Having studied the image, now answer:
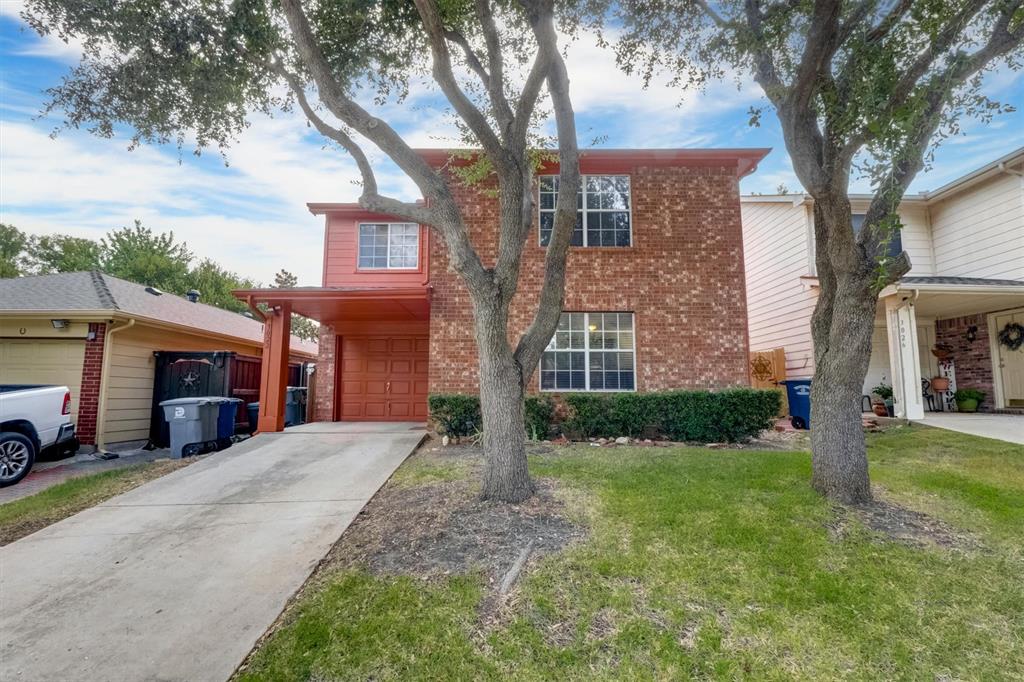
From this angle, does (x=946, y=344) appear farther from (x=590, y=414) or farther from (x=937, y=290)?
(x=590, y=414)

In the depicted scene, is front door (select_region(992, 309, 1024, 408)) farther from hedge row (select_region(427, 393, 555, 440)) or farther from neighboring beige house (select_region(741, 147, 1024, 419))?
hedge row (select_region(427, 393, 555, 440))

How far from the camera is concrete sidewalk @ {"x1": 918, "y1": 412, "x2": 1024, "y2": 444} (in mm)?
7807

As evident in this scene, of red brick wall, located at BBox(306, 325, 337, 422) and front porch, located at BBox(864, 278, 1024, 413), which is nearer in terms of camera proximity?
front porch, located at BBox(864, 278, 1024, 413)

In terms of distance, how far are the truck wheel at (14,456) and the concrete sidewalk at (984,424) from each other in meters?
15.2

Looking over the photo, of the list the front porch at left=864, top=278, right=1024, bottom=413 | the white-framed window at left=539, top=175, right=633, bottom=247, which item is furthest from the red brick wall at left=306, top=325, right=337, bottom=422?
the front porch at left=864, top=278, right=1024, bottom=413

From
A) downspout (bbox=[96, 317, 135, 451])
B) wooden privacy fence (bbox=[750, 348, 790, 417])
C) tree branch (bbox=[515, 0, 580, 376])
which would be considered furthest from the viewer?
wooden privacy fence (bbox=[750, 348, 790, 417])

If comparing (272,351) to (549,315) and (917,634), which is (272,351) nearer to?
(549,315)

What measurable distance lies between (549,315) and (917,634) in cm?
362

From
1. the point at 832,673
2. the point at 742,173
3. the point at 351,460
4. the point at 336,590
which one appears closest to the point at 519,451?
the point at 336,590

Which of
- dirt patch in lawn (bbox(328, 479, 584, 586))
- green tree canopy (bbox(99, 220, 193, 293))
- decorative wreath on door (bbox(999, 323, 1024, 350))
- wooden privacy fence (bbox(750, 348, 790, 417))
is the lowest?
dirt patch in lawn (bbox(328, 479, 584, 586))

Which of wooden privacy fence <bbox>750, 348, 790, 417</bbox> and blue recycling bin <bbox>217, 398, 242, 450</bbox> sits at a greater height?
wooden privacy fence <bbox>750, 348, 790, 417</bbox>

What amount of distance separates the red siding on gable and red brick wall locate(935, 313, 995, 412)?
14.1 meters

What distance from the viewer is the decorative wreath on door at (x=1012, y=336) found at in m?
10.9

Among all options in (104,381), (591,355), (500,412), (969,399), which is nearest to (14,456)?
(104,381)
